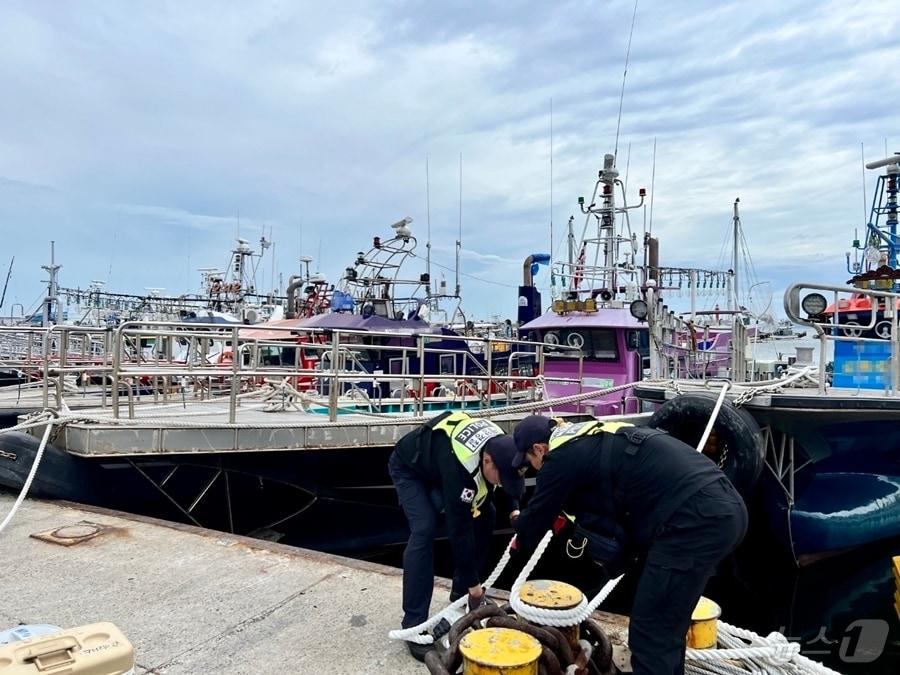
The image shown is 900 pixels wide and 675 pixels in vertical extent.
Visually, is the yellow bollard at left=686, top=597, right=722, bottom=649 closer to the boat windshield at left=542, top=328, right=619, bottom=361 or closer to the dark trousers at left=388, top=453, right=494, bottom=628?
the dark trousers at left=388, top=453, right=494, bottom=628

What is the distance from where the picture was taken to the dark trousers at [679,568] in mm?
2504

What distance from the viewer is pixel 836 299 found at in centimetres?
575

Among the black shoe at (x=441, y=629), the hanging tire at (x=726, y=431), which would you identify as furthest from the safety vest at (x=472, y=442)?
the hanging tire at (x=726, y=431)

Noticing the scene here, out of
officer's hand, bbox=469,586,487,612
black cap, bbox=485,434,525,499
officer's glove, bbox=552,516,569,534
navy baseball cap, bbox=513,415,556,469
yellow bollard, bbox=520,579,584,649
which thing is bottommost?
officer's hand, bbox=469,586,487,612

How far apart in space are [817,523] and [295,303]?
12306 mm

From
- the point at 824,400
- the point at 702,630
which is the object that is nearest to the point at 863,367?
the point at 824,400

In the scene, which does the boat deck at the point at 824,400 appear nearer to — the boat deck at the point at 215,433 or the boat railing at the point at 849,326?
the boat railing at the point at 849,326

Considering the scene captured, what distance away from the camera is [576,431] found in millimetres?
2781

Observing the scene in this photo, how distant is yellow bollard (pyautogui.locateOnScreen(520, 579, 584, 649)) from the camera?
2.83 m

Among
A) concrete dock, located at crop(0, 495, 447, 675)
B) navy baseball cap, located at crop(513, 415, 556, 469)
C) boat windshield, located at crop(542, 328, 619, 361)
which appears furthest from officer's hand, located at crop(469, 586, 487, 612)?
boat windshield, located at crop(542, 328, 619, 361)

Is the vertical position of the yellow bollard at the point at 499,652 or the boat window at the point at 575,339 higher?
the boat window at the point at 575,339

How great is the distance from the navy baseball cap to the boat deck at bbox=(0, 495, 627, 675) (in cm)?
110

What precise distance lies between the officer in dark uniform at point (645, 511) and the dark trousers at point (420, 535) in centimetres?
62

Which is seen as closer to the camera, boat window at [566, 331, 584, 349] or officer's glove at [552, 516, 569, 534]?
officer's glove at [552, 516, 569, 534]
